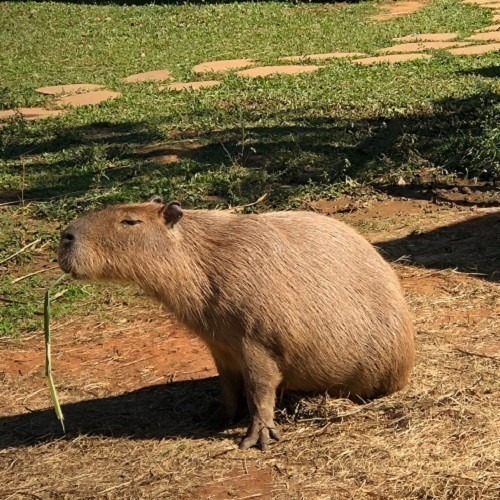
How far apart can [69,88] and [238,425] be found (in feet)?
26.9

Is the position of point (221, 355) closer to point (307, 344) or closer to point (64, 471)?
point (307, 344)

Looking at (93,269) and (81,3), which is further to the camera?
(81,3)

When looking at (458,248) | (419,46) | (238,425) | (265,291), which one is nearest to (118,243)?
(265,291)

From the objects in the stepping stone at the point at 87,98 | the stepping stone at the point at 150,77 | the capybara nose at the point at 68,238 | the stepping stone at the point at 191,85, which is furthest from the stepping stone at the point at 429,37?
the capybara nose at the point at 68,238

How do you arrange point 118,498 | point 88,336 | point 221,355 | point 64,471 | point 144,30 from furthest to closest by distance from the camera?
point 144,30 → point 88,336 → point 221,355 → point 64,471 → point 118,498

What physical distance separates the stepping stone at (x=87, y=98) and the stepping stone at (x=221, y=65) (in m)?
1.29

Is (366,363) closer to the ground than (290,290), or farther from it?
closer to the ground

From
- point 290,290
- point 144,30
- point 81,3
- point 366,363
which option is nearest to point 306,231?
point 290,290

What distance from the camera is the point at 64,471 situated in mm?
4152

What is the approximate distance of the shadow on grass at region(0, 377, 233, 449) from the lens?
453 cm

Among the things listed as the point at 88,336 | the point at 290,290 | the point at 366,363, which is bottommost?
the point at 88,336

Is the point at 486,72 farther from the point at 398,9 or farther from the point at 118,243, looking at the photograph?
the point at 118,243

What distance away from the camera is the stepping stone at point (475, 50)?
12.1 metres

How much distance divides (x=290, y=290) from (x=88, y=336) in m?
1.92
